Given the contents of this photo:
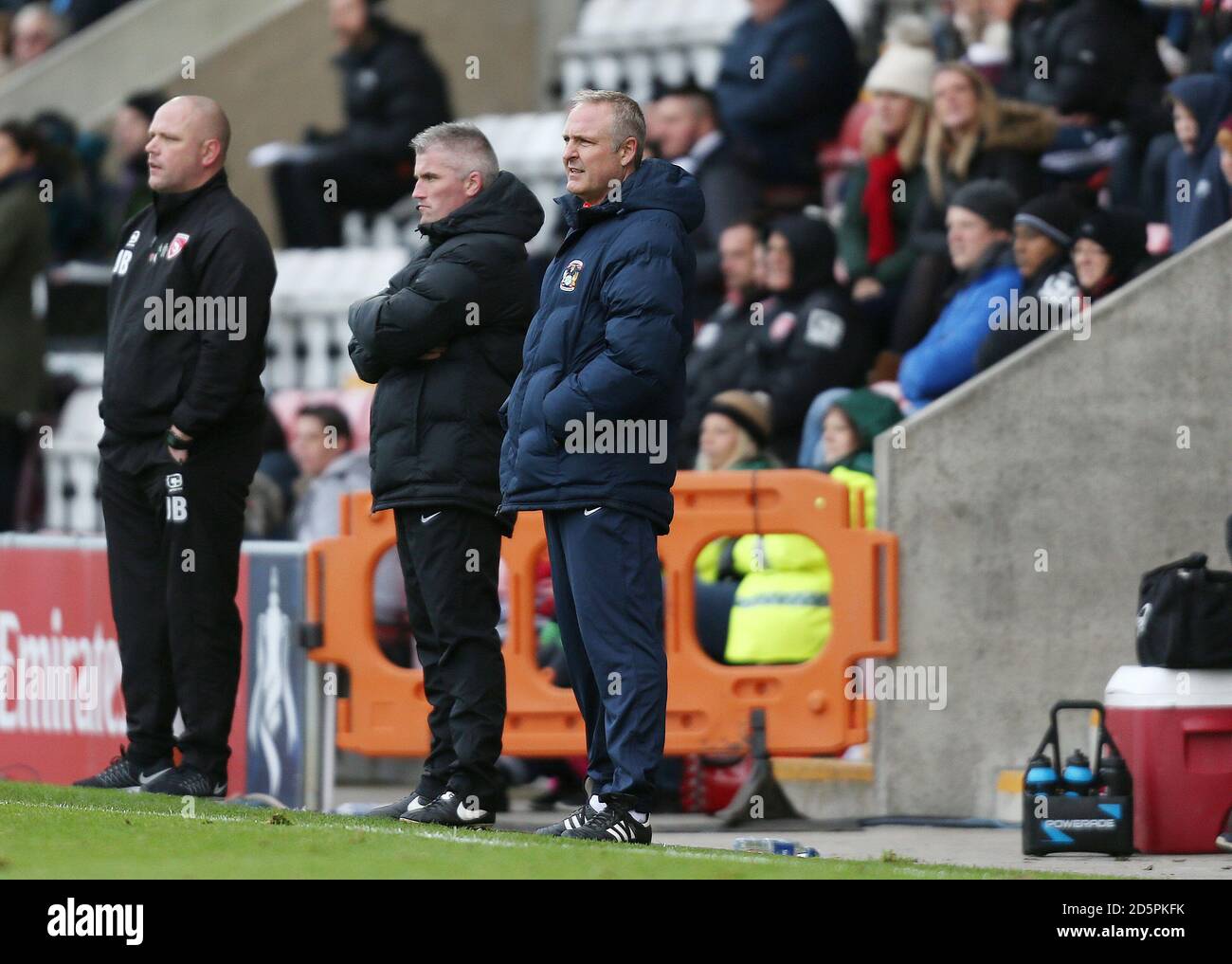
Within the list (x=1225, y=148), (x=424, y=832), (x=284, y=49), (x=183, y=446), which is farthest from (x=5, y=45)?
(x=424, y=832)

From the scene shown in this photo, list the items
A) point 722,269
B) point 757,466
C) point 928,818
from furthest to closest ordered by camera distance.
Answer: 1. point 722,269
2. point 757,466
3. point 928,818

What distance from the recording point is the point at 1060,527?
10594 millimetres

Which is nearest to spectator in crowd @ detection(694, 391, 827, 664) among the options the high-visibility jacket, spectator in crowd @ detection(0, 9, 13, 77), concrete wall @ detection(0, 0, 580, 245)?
the high-visibility jacket

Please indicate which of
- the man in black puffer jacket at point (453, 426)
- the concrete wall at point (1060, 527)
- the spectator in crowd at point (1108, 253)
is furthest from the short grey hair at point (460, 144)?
the spectator in crowd at point (1108, 253)

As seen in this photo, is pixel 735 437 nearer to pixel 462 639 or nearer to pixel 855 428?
pixel 855 428

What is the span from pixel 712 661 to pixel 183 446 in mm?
2456

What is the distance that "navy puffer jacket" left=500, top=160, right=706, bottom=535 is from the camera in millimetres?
8008

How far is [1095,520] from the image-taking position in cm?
1058

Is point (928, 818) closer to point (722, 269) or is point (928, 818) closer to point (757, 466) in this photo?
point (757, 466)

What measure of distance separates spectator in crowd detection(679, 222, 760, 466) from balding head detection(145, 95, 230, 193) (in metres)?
3.78

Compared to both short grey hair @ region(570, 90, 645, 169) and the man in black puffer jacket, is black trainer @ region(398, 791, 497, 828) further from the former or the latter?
short grey hair @ region(570, 90, 645, 169)

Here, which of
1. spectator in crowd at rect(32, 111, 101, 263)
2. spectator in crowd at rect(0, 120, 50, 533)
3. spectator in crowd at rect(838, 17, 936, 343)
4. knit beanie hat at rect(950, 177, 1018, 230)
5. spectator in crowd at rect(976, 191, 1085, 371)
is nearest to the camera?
spectator in crowd at rect(976, 191, 1085, 371)

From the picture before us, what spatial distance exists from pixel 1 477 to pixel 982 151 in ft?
20.0
